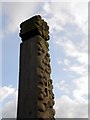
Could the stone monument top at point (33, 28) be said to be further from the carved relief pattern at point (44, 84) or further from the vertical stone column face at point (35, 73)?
the carved relief pattern at point (44, 84)

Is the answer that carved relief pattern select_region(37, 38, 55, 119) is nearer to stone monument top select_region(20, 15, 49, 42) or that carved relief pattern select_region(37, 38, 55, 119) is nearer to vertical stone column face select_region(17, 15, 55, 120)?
vertical stone column face select_region(17, 15, 55, 120)

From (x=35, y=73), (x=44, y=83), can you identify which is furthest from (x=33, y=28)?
(x=44, y=83)

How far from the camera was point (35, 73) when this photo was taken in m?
6.39

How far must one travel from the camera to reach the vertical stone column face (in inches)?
243

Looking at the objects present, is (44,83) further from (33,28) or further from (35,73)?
(33,28)

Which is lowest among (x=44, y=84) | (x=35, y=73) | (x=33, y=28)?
(x=44, y=84)

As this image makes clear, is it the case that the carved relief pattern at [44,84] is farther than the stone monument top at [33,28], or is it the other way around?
the stone monument top at [33,28]

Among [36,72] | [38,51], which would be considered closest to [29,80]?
[36,72]

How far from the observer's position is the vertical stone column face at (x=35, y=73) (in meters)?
6.17

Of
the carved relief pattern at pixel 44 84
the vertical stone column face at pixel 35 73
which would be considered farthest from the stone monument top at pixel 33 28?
the carved relief pattern at pixel 44 84

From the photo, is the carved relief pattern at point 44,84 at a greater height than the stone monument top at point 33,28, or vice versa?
the stone monument top at point 33,28

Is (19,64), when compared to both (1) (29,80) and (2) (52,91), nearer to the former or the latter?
(1) (29,80)

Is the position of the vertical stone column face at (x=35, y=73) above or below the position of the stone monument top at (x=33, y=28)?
below

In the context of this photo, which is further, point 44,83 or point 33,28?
point 33,28
